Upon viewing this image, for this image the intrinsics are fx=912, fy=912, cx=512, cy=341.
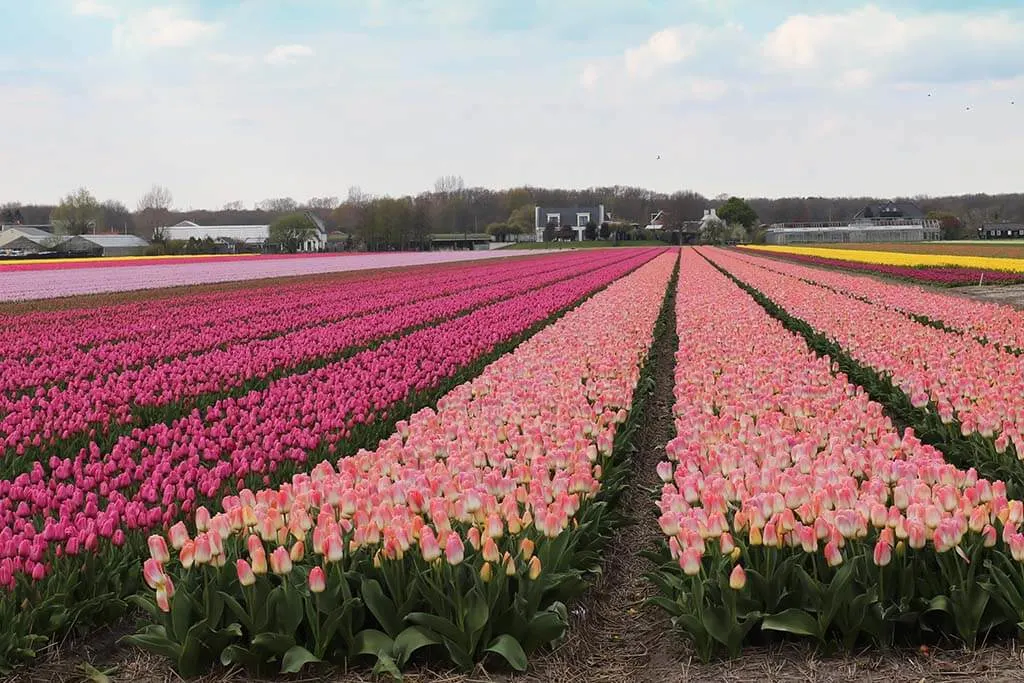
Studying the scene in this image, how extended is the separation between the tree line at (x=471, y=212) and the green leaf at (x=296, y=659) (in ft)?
338

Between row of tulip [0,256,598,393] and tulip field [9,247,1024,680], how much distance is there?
2.85 ft

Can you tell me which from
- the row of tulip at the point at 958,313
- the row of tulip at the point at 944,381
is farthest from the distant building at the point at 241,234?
the row of tulip at the point at 944,381

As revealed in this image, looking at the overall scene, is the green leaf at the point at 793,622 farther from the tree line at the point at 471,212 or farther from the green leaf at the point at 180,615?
the tree line at the point at 471,212

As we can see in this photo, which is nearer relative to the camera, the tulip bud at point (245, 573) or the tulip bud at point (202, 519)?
the tulip bud at point (245, 573)

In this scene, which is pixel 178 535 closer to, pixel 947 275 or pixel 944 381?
pixel 944 381

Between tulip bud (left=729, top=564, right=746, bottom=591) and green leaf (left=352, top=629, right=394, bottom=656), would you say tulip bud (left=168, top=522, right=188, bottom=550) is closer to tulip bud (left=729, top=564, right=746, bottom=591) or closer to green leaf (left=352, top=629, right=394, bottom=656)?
green leaf (left=352, top=629, right=394, bottom=656)

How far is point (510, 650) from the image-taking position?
3.60 m

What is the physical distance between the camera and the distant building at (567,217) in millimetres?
139625

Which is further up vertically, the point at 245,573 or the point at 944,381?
the point at 944,381

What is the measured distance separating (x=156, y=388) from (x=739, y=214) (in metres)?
127

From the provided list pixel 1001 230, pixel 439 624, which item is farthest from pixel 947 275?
pixel 1001 230

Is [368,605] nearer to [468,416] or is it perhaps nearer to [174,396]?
[468,416]

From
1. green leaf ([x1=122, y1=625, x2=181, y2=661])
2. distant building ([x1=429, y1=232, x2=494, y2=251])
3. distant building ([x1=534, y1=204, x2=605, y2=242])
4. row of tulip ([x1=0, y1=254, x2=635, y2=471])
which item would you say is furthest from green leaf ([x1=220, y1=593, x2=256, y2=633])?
distant building ([x1=534, y1=204, x2=605, y2=242])

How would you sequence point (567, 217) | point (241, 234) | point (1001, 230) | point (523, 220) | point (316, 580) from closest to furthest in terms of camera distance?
1. point (316, 580)
2. point (241, 234)
3. point (1001, 230)
4. point (523, 220)
5. point (567, 217)
